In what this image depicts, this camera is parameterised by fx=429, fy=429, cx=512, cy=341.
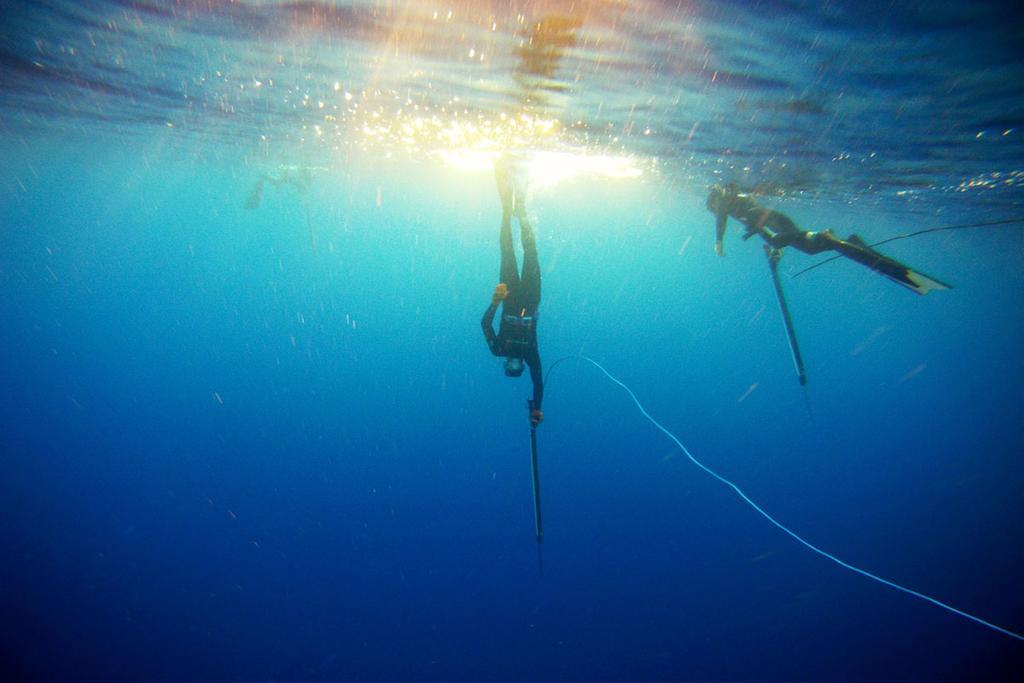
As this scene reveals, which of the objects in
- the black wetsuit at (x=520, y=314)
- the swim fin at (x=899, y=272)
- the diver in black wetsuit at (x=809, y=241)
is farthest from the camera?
the black wetsuit at (x=520, y=314)

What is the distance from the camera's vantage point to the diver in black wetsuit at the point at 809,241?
4.39 meters

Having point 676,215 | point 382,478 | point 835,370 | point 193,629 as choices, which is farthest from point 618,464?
point 835,370

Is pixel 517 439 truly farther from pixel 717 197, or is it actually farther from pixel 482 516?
pixel 717 197

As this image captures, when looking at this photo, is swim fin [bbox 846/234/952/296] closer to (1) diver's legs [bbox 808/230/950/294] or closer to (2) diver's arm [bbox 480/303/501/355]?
(1) diver's legs [bbox 808/230/950/294]

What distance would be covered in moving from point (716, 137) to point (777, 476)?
2118 centimetres

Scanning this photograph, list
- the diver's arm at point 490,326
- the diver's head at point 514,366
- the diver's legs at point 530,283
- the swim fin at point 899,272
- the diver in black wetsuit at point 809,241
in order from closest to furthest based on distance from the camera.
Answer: the swim fin at point 899,272
the diver in black wetsuit at point 809,241
the diver's arm at point 490,326
the diver's head at point 514,366
the diver's legs at point 530,283

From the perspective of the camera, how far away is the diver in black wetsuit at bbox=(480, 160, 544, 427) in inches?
245

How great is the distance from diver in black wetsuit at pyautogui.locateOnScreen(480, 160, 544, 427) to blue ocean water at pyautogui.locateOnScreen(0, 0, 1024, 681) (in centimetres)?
250

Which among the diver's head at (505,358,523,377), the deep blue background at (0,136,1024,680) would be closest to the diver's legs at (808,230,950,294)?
the diver's head at (505,358,523,377)

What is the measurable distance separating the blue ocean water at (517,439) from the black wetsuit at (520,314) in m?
2.51

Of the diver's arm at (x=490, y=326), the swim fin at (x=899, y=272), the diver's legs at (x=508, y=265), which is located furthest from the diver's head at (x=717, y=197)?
the diver's arm at (x=490, y=326)

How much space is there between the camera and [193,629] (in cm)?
1130

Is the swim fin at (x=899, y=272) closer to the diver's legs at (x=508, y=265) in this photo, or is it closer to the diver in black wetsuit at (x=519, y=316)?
the diver in black wetsuit at (x=519, y=316)

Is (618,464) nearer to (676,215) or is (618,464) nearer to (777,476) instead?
(777,476)
